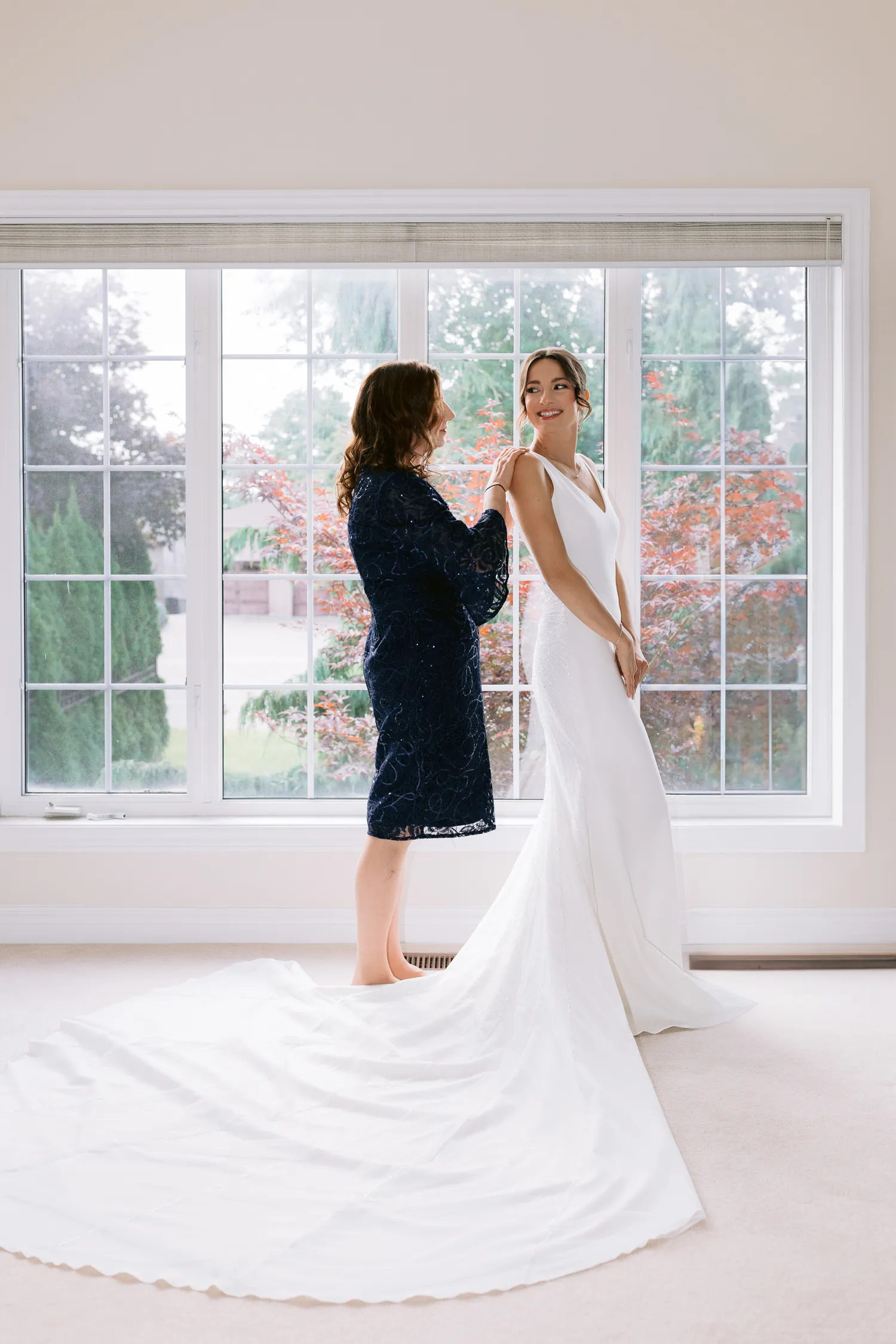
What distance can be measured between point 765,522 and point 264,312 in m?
1.78

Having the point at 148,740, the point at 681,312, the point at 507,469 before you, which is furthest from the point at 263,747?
the point at 681,312

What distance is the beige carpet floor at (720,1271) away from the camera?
4.57 feet

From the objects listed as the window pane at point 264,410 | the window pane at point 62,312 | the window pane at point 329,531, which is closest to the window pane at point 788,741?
the window pane at point 329,531

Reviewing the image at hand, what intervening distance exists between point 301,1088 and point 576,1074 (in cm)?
55

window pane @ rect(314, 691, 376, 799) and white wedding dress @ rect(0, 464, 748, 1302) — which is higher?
window pane @ rect(314, 691, 376, 799)

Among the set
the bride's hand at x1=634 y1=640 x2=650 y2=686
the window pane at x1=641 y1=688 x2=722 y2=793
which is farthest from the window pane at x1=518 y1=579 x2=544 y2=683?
the bride's hand at x1=634 y1=640 x2=650 y2=686

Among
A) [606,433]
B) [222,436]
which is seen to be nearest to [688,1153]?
[606,433]

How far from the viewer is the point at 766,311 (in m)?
3.27

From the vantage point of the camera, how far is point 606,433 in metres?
3.25

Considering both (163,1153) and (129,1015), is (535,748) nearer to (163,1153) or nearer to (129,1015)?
(129,1015)

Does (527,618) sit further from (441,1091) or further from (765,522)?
(441,1091)

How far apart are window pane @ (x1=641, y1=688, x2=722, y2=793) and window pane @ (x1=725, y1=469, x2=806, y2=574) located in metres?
0.46

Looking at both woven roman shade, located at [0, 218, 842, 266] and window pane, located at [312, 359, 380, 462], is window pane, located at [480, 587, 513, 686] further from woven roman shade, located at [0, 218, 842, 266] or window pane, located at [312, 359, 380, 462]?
woven roman shade, located at [0, 218, 842, 266]

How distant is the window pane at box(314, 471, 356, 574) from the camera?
329 cm
